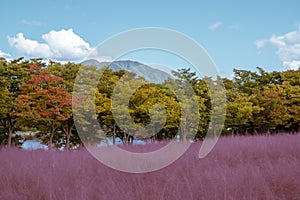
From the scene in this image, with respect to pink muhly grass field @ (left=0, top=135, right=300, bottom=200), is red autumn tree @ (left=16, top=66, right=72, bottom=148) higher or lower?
higher

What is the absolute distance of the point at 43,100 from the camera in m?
13.1

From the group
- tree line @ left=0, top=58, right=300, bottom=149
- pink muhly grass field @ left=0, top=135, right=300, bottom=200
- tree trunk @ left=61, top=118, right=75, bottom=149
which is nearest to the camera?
pink muhly grass field @ left=0, top=135, right=300, bottom=200

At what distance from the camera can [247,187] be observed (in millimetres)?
2631

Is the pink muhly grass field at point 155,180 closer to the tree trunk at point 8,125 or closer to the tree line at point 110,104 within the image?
the tree line at point 110,104

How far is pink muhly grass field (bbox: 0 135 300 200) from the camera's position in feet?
8.41

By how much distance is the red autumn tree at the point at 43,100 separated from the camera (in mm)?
12928

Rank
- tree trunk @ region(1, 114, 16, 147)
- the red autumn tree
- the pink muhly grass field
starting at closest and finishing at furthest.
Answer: the pink muhly grass field, the red autumn tree, tree trunk @ region(1, 114, 16, 147)

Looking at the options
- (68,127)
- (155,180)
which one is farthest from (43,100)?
(155,180)

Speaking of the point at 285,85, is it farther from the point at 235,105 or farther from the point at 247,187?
the point at 247,187

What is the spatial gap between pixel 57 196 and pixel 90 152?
2777mm

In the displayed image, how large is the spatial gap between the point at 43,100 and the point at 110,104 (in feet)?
9.45

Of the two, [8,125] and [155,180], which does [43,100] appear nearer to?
[8,125]

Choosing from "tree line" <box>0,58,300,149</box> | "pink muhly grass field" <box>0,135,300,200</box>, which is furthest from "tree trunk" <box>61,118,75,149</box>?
→ "pink muhly grass field" <box>0,135,300,200</box>

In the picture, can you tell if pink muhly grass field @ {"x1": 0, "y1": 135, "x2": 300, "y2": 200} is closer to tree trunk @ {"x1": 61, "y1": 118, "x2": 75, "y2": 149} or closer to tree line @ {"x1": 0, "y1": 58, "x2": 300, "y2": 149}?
tree line @ {"x1": 0, "y1": 58, "x2": 300, "y2": 149}
